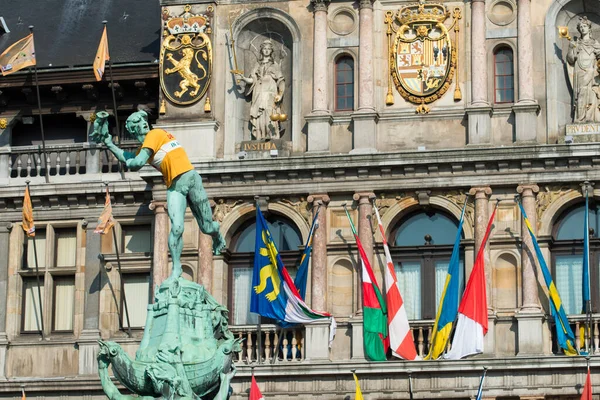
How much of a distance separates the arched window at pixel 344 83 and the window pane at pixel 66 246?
24.1ft

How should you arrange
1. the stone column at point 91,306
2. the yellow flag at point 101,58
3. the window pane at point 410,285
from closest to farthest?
the window pane at point 410,285 → the yellow flag at point 101,58 → the stone column at point 91,306

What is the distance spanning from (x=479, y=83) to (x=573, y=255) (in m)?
4.47

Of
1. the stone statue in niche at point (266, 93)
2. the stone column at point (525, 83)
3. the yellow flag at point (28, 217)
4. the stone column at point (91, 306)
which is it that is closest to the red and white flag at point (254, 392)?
the stone column at point (91, 306)

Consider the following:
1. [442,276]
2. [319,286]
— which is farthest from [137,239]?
[442,276]

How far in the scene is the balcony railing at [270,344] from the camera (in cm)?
4150

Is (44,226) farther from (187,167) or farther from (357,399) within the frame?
(187,167)

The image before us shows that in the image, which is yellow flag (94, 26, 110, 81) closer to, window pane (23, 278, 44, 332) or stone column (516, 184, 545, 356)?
window pane (23, 278, 44, 332)

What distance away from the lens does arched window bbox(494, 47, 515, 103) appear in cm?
4238

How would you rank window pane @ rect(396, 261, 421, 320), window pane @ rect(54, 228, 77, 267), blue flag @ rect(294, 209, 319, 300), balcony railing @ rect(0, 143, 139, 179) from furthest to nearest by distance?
1. balcony railing @ rect(0, 143, 139, 179)
2. window pane @ rect(54, 228, 77, 267)
3. window pane @ rect(396, 261, 421, 320)
4. blue flag @ rect(294, 209, 319, 300)

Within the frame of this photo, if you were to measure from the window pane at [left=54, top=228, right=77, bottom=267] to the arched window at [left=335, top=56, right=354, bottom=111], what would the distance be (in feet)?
24.1

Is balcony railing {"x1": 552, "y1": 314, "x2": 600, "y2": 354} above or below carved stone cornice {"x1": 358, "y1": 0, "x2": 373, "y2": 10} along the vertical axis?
below

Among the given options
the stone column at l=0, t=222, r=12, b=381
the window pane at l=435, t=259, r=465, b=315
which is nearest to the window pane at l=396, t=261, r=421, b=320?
the window pane at l=435, t=259, r=465, b=315

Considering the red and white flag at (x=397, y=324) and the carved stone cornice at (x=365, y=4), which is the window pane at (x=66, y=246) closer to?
the red and white flag at (x=397, y=324)

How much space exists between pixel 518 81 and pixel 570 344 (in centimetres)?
628
